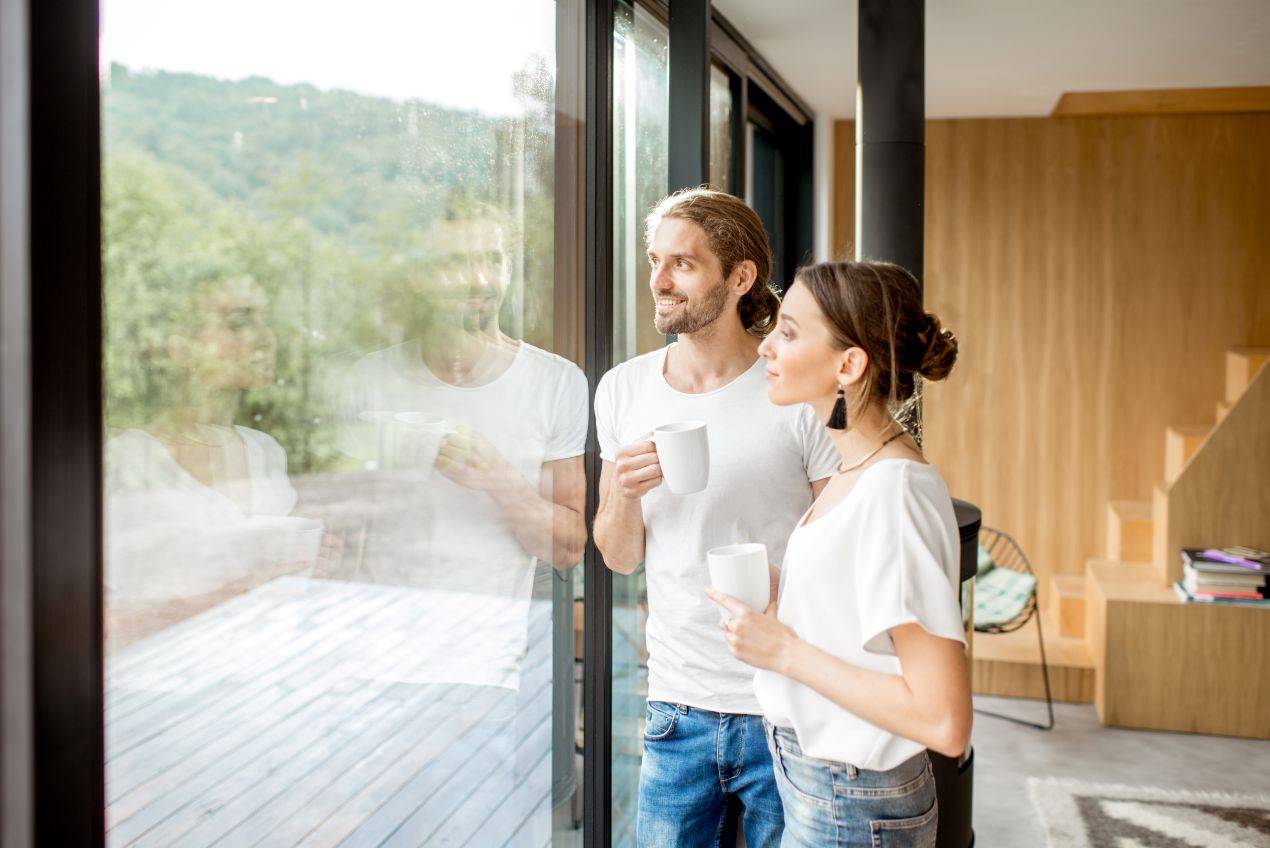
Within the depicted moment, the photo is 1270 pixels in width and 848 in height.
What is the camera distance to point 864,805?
4.22 ft

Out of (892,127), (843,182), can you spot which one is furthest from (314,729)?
(843,182)

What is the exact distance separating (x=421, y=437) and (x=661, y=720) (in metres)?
0.59

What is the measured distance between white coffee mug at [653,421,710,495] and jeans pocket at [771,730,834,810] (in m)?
0.36

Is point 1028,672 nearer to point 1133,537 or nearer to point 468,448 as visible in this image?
point 1133,537

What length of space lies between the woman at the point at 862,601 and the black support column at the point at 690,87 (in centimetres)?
128

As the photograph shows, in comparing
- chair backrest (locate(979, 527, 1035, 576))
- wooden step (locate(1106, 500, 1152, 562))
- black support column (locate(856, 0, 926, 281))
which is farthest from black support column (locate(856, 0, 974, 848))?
chair backrest (locate(979, 527, 1035, 576))

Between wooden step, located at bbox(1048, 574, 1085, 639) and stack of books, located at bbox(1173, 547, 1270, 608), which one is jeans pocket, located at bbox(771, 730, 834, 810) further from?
wooden step, located at bbox(1048, 574, 1085, 639)

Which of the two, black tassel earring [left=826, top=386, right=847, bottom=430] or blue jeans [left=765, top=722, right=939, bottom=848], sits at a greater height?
black tassel earring [left=826, top=386, right=847, bottom=430]

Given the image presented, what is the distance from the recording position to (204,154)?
3.58 ft

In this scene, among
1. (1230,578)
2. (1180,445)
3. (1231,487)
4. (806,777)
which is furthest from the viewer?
(1180,445)

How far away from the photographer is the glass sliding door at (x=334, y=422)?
1.03 m

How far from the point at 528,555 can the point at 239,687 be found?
0.75 metres

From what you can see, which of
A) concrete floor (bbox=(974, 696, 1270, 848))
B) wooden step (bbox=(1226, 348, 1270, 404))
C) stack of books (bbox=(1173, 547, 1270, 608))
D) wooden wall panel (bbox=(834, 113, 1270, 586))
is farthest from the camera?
wooden wall panel (bbox=(834, 113, 1270, 586))

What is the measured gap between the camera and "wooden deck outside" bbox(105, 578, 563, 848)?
106 centimetres
